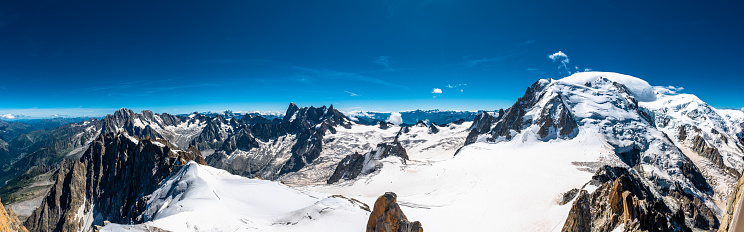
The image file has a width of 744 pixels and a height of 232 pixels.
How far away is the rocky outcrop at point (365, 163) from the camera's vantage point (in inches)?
4226

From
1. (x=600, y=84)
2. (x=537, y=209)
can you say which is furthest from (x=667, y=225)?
(x=600, y=84)

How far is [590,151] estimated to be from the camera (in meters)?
100

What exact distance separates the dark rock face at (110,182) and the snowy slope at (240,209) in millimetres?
28942

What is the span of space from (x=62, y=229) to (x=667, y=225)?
5941 inches

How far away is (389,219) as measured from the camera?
26875 millimetres

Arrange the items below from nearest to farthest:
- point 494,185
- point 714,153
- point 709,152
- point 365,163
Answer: point 494,185, point 365,163, point 714,153, point 709,152

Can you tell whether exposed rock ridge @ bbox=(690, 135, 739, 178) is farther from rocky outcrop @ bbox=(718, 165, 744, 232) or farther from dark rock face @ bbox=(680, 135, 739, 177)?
rocky outcrop @ bbox=(718, 165, 744, 232)

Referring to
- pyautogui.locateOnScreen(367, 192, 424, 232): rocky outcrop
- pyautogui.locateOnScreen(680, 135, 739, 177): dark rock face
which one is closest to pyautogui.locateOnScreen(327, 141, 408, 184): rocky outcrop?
pyautogui.locateOnScreen(367, 192, 424, 232): rocky outcrop

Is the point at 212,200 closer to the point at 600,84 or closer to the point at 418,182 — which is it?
the point at 418,182

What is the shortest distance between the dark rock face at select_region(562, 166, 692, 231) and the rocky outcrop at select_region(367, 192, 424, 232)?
16.1m

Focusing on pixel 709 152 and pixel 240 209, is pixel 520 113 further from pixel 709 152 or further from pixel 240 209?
pixel 240 209

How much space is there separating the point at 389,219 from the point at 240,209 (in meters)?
24.7

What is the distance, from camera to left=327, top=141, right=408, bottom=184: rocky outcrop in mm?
107344

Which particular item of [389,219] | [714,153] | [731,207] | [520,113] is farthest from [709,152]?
[731,207]
